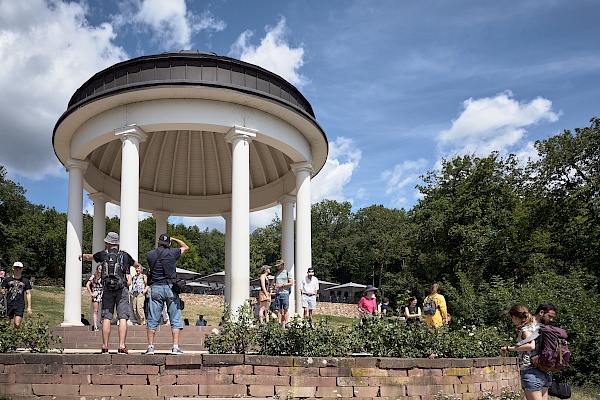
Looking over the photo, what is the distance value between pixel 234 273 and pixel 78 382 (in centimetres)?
854

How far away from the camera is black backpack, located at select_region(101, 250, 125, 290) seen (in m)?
9.87

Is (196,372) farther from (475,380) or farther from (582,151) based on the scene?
(582,151)

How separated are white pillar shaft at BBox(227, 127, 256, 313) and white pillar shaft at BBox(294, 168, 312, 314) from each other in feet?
9.21

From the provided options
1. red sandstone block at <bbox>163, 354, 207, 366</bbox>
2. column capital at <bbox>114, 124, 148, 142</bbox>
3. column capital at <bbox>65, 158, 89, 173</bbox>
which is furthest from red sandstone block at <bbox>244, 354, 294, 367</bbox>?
column capital at <bbox>65, 158, 89, 173</bbox>

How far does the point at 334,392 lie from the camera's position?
954 cm

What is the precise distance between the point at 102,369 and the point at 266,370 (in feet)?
8.49

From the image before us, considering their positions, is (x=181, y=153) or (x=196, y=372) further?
(x=181, y=153)

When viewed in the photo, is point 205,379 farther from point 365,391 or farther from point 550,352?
point 550,352

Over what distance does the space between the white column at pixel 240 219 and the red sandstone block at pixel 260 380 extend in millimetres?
7888

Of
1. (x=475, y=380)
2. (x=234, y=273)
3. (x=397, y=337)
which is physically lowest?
(x=475, y=380)

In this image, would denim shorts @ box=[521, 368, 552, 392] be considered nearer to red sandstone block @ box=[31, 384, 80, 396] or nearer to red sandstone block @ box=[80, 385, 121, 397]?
red sandstone block @ box=[80, 385, 121, 397]

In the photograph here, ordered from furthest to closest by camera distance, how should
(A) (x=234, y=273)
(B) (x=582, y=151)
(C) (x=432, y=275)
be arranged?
(C) (x=432, y=275) → (B) (x=582, y=151) → (A) (x=234, y=273)

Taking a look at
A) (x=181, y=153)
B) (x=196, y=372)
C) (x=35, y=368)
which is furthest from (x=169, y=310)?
(x=181, y=153)

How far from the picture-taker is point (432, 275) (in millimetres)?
42875
